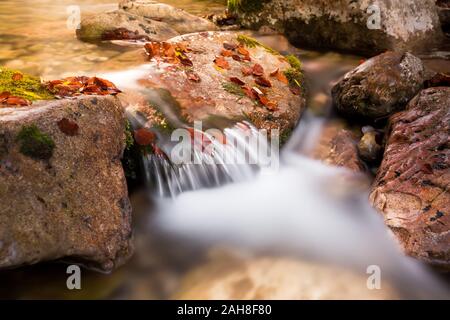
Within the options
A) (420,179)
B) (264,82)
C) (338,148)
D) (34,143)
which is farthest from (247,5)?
(34,143)

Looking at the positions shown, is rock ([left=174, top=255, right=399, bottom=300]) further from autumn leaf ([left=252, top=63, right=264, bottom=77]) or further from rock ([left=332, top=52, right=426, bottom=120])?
autumn leaf ([left=252, top=63, right=264, bottom=77])

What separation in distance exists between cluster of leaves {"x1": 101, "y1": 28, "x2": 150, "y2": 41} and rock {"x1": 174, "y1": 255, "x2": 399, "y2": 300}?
475 cm

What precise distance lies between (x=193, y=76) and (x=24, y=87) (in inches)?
75.6

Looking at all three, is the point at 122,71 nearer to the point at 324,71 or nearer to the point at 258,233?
the point at 258,233

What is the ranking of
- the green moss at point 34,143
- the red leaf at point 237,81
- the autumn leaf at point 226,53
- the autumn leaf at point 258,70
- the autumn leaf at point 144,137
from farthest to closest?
1. the autumn leaf at point 226,53
2. the autumn leaf at point 258,70
3. the red leaf at point 237,81
4. the autumn leaf at point 144,137
5. the green moss at point 34,143

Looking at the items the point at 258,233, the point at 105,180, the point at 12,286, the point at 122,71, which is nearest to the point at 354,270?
the point at 258,233

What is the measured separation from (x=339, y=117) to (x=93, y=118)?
362cm

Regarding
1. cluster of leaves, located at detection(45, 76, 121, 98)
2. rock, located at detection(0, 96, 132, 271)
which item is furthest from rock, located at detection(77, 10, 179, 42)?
rock, located at detection(0, 96, 132, 271)

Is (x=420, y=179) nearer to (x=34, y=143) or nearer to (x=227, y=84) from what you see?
(x=227, y=84)

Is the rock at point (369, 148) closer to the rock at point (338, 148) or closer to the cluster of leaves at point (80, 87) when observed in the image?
the rock at point (338, 148)

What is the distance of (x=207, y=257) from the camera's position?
3629 mm

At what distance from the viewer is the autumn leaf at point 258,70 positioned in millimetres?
5595

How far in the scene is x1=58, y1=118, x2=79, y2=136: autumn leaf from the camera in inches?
125

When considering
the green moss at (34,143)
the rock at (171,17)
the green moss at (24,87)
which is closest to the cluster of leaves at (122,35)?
the rock at (171,17)
